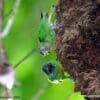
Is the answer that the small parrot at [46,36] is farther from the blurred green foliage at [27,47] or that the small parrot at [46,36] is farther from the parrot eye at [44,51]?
the blurred green foliage at [27,47]

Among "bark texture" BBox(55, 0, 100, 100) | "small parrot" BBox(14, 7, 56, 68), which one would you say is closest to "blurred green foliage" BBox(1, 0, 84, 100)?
"small parrot" BBox(14, 7, 56, 68)

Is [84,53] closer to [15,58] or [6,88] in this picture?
[6,88]

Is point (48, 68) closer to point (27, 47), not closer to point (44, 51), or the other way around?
point (44, 51)

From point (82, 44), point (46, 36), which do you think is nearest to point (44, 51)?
point (46, 36)

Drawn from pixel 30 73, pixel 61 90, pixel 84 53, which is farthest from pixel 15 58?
pixel 84 53

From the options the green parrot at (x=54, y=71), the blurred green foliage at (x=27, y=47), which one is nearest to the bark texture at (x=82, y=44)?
A: the green parrot at (x=54, y=71)

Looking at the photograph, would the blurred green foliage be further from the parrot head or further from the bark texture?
the bark texture
